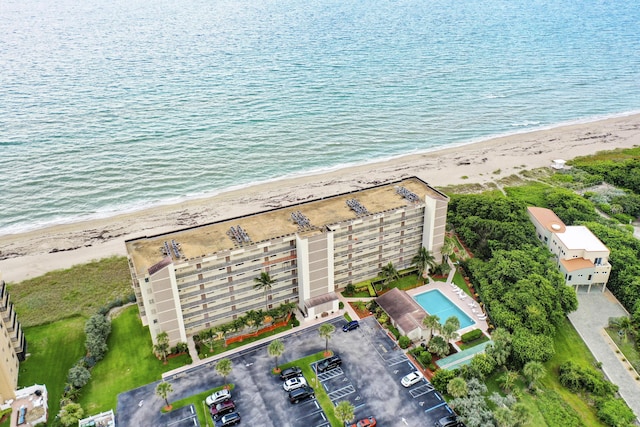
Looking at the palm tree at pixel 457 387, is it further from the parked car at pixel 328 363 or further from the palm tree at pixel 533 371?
the parked car at pixel 328 363

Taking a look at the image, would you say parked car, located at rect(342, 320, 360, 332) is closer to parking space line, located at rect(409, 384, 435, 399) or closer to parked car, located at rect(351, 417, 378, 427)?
parking space line, located at rect(409, 384, 435, 399)

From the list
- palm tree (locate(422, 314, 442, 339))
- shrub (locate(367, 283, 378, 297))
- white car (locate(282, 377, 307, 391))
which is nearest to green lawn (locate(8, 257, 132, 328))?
white car (locate(282, 377, 307, 391))

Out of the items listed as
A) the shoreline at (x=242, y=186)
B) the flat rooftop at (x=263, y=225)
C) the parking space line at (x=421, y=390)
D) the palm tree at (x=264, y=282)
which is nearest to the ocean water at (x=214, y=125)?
the shoreline at (x=242, y=186)

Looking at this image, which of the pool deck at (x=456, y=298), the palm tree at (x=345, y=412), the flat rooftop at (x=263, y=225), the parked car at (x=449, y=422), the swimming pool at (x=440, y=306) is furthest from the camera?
the swimming pool at (x=440, y=306)

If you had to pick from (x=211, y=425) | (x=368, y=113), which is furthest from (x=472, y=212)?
(x=368, y=113)

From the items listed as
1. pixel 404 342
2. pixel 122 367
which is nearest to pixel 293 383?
pixel 404 342
